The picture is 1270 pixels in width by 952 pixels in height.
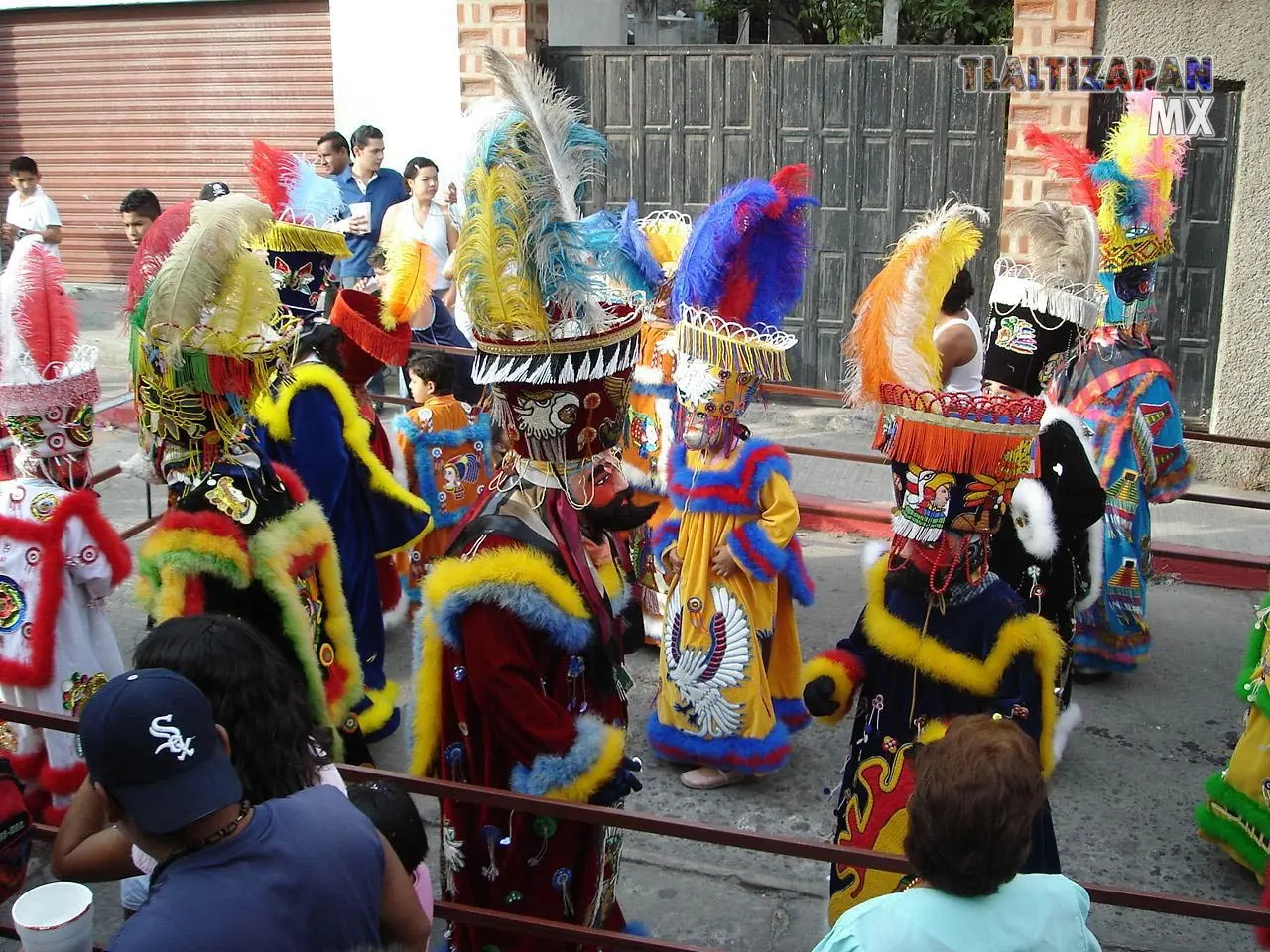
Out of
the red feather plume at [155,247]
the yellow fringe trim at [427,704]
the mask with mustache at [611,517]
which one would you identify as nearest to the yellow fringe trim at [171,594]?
the red feather plume at [155,247]

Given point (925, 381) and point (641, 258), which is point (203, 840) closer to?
point (925, 381)

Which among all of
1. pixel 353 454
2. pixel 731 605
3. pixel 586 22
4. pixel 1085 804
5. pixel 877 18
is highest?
pixel 877 18

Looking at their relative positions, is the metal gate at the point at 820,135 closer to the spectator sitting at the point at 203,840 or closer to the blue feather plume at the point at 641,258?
the blue feather plume at the point at 641,258

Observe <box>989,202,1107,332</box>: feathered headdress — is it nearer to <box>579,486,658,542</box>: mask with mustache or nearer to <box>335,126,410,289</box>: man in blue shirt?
<box>579,486,658,542</box>: mask with mustache

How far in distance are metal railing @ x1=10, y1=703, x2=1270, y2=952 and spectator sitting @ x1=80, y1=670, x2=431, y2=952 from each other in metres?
0.81

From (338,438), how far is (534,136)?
2.56m

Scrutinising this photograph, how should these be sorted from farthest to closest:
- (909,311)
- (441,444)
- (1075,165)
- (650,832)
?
(441,444), (1075,165), (909,311), (650,832)

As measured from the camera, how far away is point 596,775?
10.0 ft

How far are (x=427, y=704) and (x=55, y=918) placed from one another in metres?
1.14

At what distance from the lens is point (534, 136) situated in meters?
3.09

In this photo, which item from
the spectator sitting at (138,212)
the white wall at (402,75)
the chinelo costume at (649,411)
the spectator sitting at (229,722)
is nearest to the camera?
the spectator sitting at (229,722)

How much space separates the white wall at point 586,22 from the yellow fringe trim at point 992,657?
28.4ft

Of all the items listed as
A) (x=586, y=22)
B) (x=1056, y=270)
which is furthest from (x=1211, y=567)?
(x=586, y=22)

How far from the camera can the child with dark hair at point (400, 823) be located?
278 centimetres
